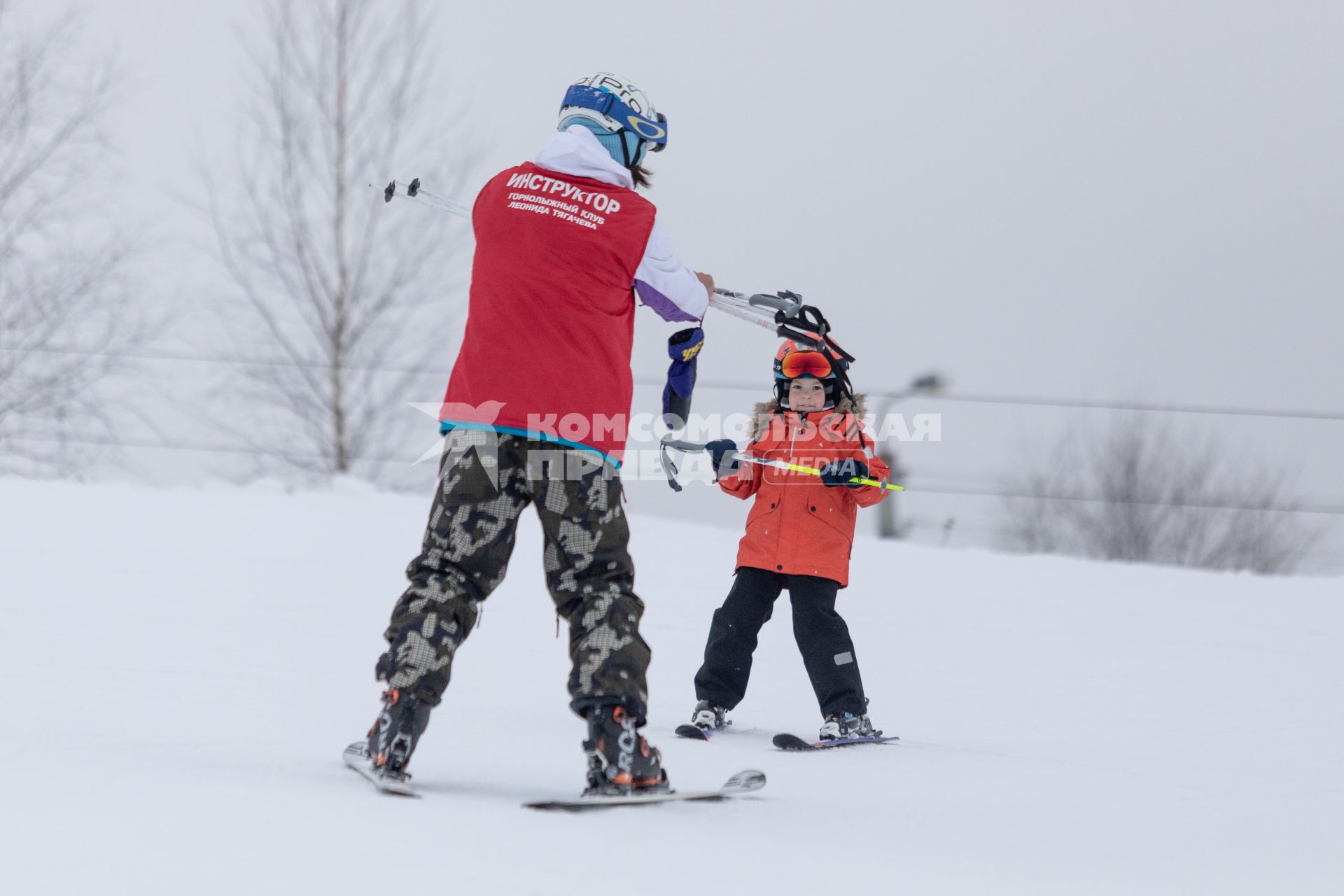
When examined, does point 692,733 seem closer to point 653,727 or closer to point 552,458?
point 653,727

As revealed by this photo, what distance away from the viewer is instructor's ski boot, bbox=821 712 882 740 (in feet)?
13.4

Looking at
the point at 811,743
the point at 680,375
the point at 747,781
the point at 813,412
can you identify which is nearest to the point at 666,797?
the point at 747,781

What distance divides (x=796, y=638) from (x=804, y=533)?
39cm

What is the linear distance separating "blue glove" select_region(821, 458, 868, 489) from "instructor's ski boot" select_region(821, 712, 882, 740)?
81cm

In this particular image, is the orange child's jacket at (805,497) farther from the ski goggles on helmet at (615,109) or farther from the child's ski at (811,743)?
the ski goggles on helmet at (615,109)

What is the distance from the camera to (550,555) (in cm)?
291

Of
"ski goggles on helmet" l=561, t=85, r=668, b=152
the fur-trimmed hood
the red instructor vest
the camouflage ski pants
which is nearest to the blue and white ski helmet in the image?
"ski goggles on helmet" l=561, t=85, r=668, b=152

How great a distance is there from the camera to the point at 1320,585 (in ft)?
27.5

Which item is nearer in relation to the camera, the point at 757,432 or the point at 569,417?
the point at 569,417

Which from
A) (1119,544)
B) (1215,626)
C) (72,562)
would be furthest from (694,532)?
(1119,544)

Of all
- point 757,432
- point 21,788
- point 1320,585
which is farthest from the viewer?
A: point 1320,585

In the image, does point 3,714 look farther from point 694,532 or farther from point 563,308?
point 694,532

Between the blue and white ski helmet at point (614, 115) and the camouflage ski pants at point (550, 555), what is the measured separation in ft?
2.78

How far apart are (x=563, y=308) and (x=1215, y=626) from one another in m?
5.69
